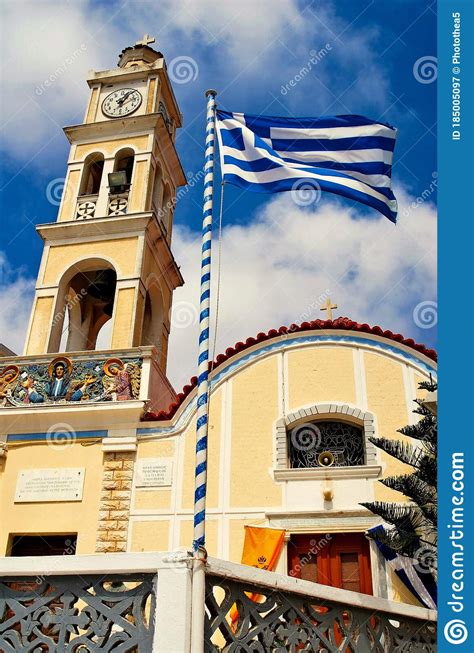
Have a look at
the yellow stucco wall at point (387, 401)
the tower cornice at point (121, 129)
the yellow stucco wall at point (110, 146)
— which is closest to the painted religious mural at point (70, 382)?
the yellow stucco wall at point (387, 401)

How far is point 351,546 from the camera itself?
33.0ft

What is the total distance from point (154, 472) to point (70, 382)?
2454 millimetres

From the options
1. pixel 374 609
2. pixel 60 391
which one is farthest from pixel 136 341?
pixel 374 609

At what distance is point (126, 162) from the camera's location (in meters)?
16.2

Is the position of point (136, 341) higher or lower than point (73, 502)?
higher

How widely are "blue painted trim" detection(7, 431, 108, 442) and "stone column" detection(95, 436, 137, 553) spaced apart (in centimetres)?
22

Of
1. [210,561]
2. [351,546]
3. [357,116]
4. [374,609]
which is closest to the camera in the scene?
[210,561]

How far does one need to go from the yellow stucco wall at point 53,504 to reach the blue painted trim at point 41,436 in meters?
0.12

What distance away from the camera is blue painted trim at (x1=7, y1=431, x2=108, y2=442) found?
1137cm

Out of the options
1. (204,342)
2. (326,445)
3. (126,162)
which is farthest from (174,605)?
(126,162)

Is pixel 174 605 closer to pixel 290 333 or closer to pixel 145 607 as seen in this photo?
pixel 145 607

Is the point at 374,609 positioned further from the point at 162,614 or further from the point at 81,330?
the point at 81,330

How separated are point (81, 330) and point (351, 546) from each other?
26.6ft

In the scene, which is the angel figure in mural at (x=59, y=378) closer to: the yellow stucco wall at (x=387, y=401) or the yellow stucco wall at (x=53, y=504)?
the yellow stucco wall at (x=53, y=504)
